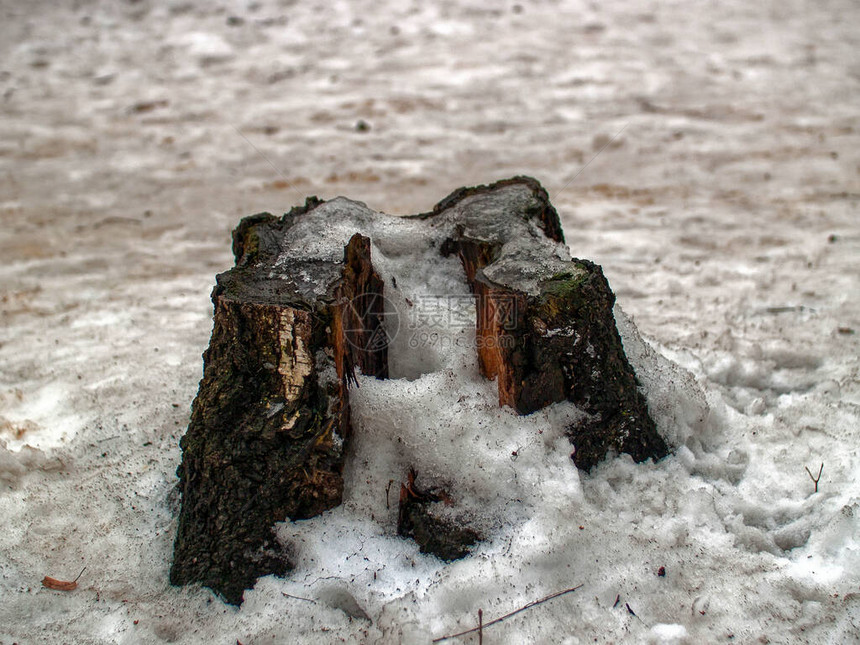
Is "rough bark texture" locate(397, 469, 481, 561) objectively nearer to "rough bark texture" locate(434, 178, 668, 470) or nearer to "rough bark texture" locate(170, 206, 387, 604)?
"rough bark texture" locate(170, 206, 387, 604)

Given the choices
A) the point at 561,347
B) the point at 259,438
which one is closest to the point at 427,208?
the point at 561,347

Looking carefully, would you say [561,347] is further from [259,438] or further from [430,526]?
[259,438]

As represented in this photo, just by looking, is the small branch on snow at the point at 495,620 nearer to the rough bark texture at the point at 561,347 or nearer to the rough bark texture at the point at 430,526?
the rough bark texture at the point at 430,526

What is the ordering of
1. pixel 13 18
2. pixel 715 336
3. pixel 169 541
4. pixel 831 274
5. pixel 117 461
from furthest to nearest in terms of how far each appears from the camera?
1. pixel 13 18
2. pixel 831 274
3. pixel 715 336
4. pixel 117 461
5. pixel 169 541

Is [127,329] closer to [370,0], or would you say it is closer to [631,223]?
[631,223]

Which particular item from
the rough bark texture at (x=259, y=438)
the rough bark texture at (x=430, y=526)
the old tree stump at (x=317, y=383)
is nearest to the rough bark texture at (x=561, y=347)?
the old tree stump at (x=317, y=383)

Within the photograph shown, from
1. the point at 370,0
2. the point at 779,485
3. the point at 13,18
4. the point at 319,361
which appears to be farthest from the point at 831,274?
the point at 13,18

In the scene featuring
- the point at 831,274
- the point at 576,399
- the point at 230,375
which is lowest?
the point at 831,274

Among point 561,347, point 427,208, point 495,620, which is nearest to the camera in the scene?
point 495,620
